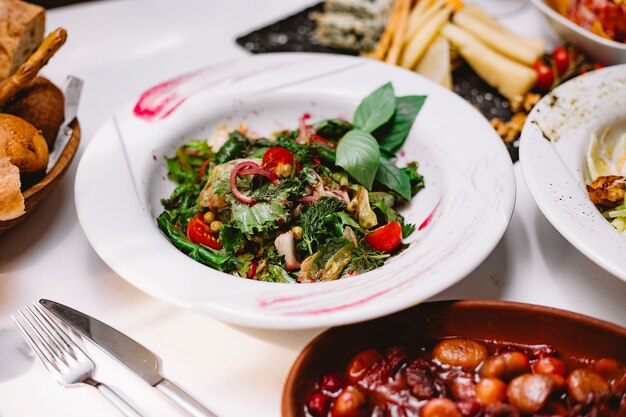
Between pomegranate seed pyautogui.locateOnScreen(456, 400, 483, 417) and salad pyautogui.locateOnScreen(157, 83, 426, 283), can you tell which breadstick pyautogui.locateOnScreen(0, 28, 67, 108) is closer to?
salad pyautogui.locateOnScreen(157, 83, 426, 283)

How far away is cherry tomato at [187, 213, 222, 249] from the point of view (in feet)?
5.98

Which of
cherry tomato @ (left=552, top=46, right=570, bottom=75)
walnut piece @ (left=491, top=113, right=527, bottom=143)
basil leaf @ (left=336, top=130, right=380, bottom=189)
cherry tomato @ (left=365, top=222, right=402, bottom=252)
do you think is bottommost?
cherry tomato @ (left=365, top=222, right=402, bottom=252)

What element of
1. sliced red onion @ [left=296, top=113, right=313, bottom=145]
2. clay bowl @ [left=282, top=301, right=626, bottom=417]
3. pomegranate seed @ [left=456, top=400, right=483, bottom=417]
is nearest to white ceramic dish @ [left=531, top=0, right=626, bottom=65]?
sliced red onion @ [left=296, top=113, right=313, bottom=145]

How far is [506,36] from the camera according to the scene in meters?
2.70

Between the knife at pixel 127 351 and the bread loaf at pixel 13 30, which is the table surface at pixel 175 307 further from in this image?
the bread loaf at pixel 13 30

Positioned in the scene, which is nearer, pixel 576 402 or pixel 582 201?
pixel 576 402

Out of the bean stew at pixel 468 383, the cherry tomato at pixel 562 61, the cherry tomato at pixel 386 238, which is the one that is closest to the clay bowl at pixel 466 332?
the bean stew at pixel 468 383

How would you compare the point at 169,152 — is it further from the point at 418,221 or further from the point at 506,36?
the point at 506,36

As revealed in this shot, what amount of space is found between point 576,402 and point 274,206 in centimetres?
94

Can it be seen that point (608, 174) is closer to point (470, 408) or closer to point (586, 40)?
point (586, 40)

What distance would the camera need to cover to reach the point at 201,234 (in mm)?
1834

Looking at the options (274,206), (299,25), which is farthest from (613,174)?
(299,25)

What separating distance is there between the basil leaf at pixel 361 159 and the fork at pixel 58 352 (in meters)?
0.94

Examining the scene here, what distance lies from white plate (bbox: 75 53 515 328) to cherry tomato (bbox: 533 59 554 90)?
2.22ft
